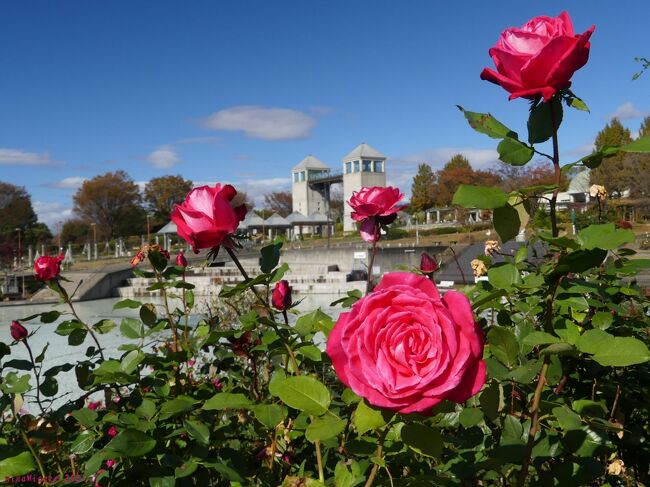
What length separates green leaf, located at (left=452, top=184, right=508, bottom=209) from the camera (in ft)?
1.81

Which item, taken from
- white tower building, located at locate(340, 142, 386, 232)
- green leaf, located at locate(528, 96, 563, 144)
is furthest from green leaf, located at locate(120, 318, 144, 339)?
white tower building, located at locate(340, 142, 386, 232)

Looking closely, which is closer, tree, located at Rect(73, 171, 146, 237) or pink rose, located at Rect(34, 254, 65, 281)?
pink rose, located at Rect(34, 254, 65, 281)

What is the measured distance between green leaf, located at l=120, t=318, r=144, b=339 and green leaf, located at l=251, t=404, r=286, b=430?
22.9 inches

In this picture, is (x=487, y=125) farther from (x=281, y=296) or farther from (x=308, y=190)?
(x=308, y=190)

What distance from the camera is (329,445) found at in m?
0.77

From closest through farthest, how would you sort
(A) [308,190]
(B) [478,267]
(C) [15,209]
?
1. (B) [478,267]
2. (C) [15,209]
3. (A) [308,190]

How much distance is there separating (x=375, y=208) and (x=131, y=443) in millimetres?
562

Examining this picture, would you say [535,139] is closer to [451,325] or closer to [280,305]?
[451,325]

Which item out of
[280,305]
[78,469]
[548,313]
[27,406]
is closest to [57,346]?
[27,406]

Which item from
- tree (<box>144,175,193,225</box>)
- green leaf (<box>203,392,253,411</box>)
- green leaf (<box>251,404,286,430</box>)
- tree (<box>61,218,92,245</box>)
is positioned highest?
tree (<box>144,175,193,225</box>)

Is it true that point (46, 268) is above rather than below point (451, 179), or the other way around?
below

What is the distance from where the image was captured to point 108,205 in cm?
4022

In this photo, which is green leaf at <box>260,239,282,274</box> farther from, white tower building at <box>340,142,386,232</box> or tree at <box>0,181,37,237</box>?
white tower building at <box>340,142,386,232</box>

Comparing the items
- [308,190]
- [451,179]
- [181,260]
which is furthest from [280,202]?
[181,260]
